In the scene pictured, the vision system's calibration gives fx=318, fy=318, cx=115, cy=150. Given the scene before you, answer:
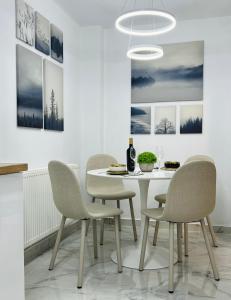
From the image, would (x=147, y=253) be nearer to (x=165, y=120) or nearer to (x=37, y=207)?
(x=37, y=207)

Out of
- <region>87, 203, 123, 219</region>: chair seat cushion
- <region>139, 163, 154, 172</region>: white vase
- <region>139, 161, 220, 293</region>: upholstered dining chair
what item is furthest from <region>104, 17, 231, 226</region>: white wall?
<region>139, 161, 220, 293</region>: upholstered dining chair

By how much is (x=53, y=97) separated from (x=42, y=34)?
0.63m

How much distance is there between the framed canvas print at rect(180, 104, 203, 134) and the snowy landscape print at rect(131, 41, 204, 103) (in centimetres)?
11

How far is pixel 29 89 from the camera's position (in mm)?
2869

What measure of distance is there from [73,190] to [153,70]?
2271 millimetres

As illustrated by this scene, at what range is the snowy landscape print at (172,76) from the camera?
3.90 m

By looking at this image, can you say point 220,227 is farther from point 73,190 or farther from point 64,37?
point 64,37

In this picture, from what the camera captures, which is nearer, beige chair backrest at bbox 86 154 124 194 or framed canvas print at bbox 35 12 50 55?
framed canvas print at bbox 35 12 50 55

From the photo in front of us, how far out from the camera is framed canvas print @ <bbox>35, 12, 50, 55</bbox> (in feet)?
9.96

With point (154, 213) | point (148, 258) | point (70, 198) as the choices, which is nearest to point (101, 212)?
point (70, 198)

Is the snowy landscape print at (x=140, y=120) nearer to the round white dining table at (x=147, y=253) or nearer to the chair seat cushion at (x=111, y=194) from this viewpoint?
the chair seat cushion at (x=111, y=194)

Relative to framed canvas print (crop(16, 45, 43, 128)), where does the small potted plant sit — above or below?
below

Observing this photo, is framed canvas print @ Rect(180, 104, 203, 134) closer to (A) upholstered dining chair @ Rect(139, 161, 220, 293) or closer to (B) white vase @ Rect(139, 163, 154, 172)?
(B) white vase @ Rect(139, 163, 154, 172)

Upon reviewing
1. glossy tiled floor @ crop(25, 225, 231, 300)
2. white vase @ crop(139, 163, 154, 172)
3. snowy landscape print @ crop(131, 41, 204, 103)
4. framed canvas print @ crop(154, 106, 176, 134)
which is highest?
snowy landscape print @ crop(131, 41, 204, 103)
